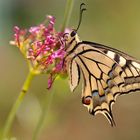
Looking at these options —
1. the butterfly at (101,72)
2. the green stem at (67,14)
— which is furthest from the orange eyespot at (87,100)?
the green stem at (67,14)

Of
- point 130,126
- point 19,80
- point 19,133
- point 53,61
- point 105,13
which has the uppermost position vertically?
point 105,13

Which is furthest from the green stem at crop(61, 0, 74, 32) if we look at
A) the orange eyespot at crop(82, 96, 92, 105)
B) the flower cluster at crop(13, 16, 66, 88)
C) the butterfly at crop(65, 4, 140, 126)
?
the orange eyespot at crop(82, 96, 92, 105)

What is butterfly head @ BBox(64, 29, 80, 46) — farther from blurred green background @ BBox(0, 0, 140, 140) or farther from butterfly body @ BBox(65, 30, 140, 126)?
blurred green background @ BBox(0, 0, 140, 140)

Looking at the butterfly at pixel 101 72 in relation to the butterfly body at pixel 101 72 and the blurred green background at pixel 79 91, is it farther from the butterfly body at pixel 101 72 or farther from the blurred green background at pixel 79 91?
the blurred green background at pixel 79 91

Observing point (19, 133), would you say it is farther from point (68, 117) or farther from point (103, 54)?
point (103, 54)

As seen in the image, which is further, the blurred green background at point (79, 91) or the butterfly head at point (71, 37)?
the blurred green background at point (79, 91)

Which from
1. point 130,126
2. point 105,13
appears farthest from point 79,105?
point 105,13

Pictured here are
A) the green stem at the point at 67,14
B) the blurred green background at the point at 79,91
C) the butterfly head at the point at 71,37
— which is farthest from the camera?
the blurred green background at the point at 79,91
